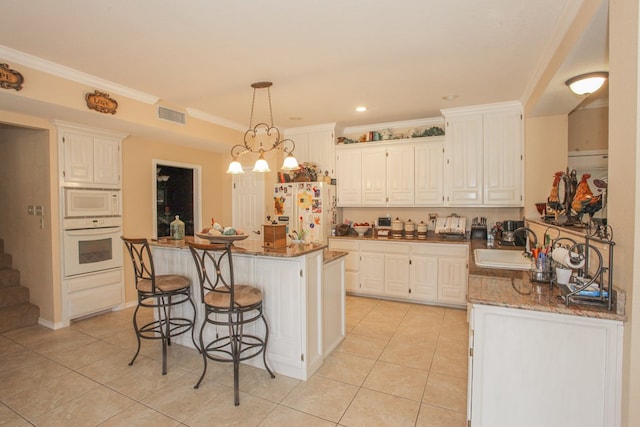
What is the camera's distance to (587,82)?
2.50m

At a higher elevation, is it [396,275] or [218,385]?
[396,275]

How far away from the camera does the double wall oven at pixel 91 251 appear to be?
3.66 m

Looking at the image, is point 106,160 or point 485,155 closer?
point 106,160

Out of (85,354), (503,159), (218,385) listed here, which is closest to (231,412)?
(218,385)

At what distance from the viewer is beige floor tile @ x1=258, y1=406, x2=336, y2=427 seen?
2023mm

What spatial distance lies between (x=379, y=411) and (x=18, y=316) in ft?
13.4

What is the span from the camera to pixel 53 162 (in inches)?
138

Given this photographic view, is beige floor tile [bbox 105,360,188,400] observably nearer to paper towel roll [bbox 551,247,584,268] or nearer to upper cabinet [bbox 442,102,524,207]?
paper towel roll [bbox 551,247,584,268]

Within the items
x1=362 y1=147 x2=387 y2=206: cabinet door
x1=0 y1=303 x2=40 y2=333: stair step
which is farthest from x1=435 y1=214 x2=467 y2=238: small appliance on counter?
x1=0 y1=303 x2=40 y2=333: stair step

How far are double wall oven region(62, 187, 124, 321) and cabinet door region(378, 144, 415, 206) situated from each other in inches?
148

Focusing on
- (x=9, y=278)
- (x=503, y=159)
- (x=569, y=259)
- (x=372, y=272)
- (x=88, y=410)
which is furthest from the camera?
(x=372, y=272)

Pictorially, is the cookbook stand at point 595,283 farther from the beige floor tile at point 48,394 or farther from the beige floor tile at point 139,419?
the beige floor tile at point 48,394

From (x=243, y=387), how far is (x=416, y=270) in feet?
9.15

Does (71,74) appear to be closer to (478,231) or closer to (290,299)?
(290,299)
